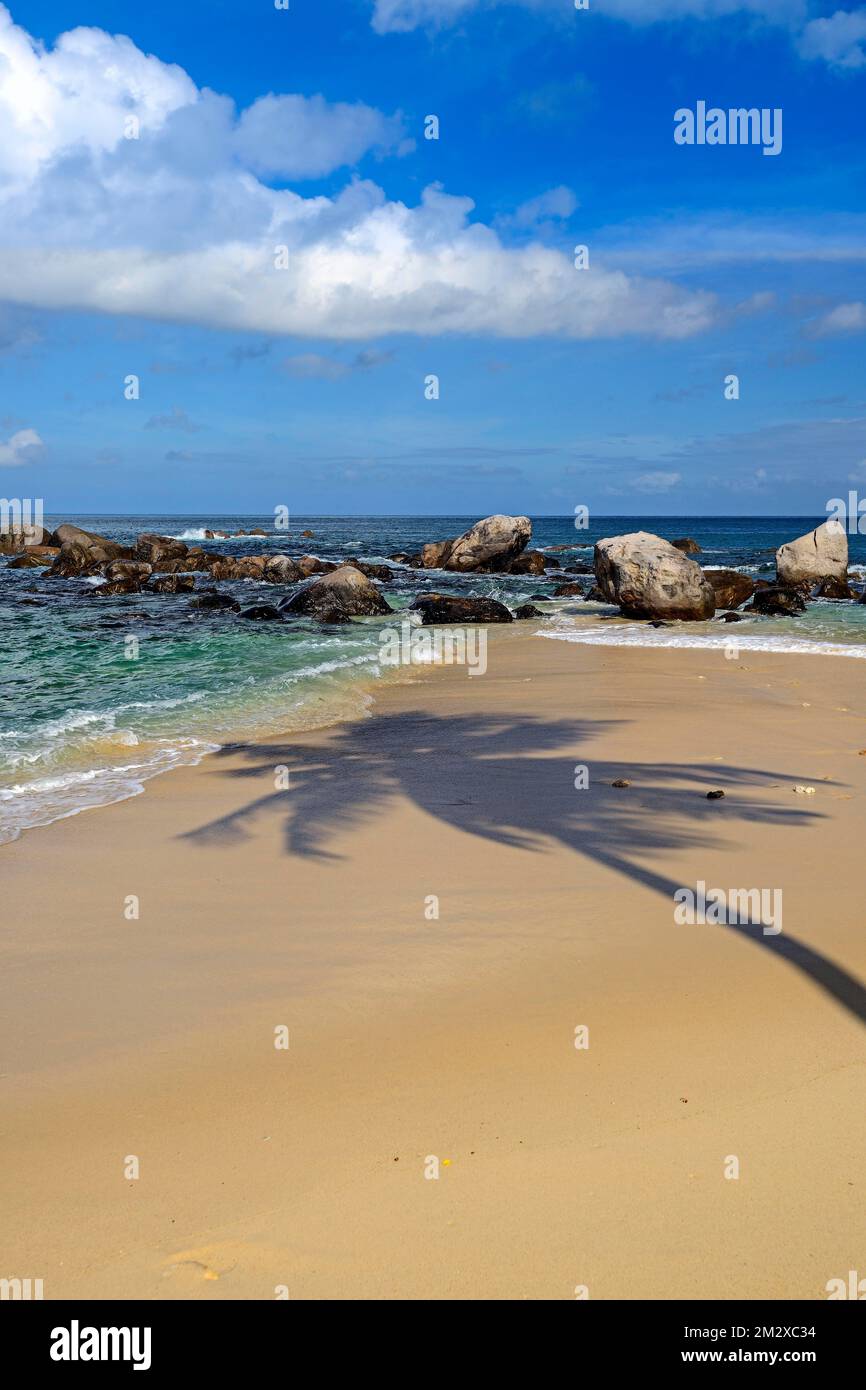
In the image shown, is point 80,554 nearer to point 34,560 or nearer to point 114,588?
point 34,560

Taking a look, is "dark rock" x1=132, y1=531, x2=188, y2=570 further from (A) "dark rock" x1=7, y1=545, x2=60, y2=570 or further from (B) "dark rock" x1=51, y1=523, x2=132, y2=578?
(A) "dark rock" x1=7, y1=545, x2=60, y2=570

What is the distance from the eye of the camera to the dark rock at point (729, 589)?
2667 cm

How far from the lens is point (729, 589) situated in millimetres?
26891

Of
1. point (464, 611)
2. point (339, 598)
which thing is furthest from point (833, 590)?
point (339, 598)

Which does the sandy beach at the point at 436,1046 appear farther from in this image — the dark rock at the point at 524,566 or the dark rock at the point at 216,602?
the dark rock at the point at 524,566

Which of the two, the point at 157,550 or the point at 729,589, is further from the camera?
the point at 157,550

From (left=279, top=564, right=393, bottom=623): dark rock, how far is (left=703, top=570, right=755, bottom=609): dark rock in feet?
30.5

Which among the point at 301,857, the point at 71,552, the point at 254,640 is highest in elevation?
the point at 71,552

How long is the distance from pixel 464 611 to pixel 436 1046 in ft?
66.1

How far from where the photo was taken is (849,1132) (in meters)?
3.38

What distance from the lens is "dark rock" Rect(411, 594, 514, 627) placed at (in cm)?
2373
